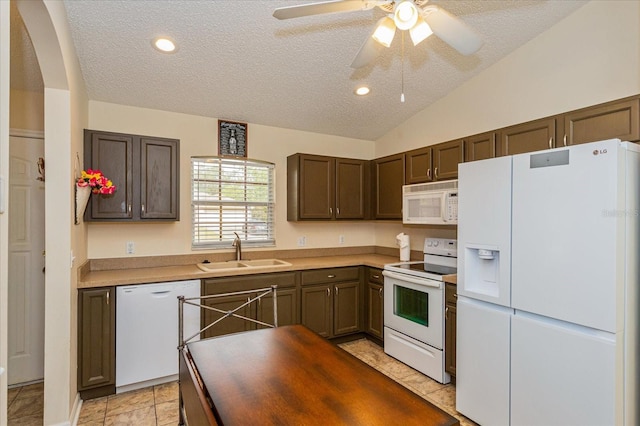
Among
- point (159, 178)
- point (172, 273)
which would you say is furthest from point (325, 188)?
point (172, 273)

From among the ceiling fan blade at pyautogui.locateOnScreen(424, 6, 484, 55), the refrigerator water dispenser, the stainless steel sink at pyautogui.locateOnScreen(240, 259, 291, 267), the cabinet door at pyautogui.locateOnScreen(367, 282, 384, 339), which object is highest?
the ceiling fan blade at pyautogui.locateOnScreen(424, 6, 484, 55)

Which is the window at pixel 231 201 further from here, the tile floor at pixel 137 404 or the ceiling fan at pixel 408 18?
the ceiling fan at pixel 408 18

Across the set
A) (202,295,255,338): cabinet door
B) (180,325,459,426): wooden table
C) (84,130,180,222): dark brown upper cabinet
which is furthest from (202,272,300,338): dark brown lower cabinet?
(180,325,459,426): wooden table

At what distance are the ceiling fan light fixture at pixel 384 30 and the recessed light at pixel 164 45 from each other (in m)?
1.58

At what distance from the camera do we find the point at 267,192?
403 centimetres

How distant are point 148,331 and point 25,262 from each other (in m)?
1.25

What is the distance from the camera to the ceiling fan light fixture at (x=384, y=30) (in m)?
1.73

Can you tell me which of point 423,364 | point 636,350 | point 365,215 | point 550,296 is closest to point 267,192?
point 365,215

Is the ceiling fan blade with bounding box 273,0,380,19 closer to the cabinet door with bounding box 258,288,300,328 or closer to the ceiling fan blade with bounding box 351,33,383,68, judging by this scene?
the ceiling fan blade with bounding box 351,33,383,68

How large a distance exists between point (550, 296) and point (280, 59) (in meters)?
2.57

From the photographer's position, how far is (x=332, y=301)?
3.67 metres

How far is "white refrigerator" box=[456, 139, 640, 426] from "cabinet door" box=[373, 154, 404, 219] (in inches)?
53.5

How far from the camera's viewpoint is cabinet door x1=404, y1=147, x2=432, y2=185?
3.41m

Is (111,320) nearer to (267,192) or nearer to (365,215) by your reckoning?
(267,192)
